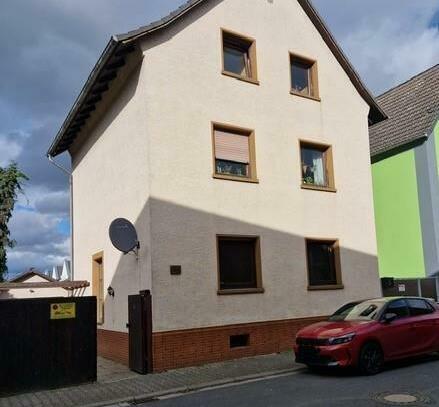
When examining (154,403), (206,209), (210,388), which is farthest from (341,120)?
(154,403)

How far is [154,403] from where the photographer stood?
31.2 feet

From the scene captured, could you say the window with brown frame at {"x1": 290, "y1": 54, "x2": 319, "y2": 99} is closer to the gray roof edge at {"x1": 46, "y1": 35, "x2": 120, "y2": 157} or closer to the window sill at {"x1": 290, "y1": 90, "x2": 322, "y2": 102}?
the window sill at {"x1": 290, "y1": 90, "x2": 322, "y2": 102}

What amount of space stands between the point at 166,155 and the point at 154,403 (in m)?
5.93

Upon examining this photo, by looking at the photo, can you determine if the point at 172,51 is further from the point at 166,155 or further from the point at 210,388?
the point at 210,388

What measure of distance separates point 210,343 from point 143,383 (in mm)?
2500

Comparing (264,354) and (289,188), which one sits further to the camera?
(289,188)

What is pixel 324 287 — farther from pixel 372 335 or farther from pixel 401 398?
pixel 401 398

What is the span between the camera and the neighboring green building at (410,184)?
2033 cm

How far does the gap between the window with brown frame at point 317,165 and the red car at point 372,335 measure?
476 centimetres

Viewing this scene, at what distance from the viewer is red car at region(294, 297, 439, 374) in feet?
35.3

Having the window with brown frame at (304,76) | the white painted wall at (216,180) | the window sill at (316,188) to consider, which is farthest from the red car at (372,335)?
the window with brown frame at (304,76)

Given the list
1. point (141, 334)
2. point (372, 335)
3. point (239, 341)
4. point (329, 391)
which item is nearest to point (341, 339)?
point (372, 335)

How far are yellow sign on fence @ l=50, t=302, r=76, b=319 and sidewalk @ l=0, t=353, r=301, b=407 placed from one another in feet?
4.57

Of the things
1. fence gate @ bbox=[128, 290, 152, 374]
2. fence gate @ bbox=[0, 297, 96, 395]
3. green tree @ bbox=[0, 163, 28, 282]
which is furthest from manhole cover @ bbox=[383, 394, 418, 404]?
green tree @ bbox=[0, 163, 28, 282]
